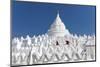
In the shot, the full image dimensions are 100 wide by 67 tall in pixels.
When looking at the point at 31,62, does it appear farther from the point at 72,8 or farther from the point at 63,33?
the point at 72,8

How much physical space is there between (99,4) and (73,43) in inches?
23.8

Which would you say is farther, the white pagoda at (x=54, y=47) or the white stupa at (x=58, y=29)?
the white stupa at (x=58, y=29)

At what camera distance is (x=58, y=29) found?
2812mm

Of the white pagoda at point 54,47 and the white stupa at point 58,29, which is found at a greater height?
the white stupa at point 58,29

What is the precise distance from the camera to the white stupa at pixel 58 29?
2.78m

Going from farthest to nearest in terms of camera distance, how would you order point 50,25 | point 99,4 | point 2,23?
point 99,4, point 50,25, point 2,23

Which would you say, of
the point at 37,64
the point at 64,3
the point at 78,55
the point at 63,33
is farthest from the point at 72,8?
the point at 37,64

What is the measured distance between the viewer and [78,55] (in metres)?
2.91

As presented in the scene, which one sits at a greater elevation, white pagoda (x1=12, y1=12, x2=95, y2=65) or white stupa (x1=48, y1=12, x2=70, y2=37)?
white stupa (x1=48, y1=12, x2=70, y2=37)

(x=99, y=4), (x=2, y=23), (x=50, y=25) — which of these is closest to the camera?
(x=2, y=23)

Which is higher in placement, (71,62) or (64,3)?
(64,3)

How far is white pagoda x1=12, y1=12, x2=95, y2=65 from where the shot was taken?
8.69ft

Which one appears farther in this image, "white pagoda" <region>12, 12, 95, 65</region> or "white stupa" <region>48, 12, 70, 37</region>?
"white stupa" <region>48, 12, 70, 37</region>

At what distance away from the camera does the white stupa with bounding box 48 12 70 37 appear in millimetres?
2777
